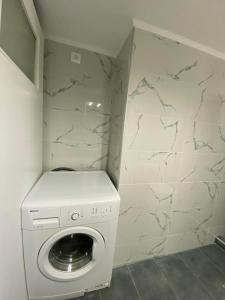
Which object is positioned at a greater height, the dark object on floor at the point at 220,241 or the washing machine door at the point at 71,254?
the washing machine door at the point at 71,254

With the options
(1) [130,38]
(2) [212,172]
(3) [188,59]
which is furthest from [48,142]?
(2) [212,172]

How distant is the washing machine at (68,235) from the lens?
0.92 meters

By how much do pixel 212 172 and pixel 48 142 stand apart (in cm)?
168

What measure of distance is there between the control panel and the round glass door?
0.84 feet

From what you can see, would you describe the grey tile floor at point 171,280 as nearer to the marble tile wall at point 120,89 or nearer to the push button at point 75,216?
the push button at point 75,216

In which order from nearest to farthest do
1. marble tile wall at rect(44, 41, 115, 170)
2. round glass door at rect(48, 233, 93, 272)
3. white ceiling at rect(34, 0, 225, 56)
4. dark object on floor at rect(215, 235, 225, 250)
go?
white ceiling at rect(34, 0, 225, 56), round glass door at rect(48, 233, 93, 272), marble tile wall at rect(44, 41, 115, 170), dark object on floor at rect(215, 235, 225, 250)

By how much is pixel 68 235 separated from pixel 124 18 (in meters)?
1.58

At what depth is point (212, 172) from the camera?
1.52 meters

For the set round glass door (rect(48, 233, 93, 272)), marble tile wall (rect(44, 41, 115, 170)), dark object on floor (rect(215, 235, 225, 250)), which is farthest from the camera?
dark object on floor (rect(215, 235, 225, 250))

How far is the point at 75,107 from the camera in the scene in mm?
1468

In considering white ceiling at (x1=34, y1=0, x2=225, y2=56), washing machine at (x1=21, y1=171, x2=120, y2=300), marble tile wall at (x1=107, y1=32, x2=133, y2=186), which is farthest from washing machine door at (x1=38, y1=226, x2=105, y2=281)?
white ceiling at (x1=34, y1=0, x2=225, y2=56)

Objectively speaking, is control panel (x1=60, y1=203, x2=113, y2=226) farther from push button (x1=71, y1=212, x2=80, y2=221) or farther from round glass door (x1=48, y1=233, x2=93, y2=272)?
round glass door (x1=48, y1=233, x2=93, y2=272)

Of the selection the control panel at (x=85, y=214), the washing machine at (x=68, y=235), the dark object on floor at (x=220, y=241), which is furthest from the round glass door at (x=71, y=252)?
the dark object on floor at (x=220, y=241)

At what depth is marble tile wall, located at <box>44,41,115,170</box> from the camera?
4.50 feet
